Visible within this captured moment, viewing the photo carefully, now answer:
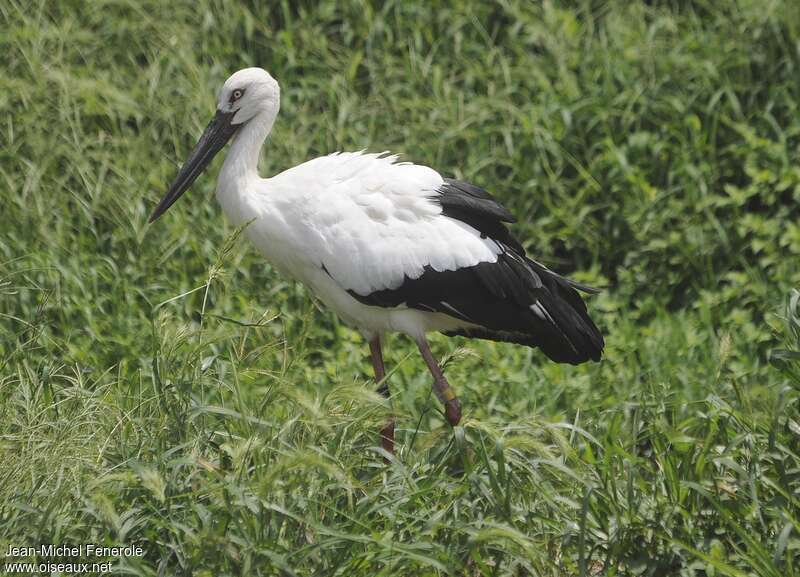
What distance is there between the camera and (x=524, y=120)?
6887 mm

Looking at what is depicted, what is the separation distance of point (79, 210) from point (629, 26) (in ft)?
11.3

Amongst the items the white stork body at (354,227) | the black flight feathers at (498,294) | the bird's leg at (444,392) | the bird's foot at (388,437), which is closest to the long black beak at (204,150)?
the white stork body at (354,227)

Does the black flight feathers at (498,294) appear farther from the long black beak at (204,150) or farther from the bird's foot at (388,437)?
the long black beak at (204,150)

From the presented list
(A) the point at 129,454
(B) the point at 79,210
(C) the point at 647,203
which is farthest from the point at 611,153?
(A) the point at 129,454

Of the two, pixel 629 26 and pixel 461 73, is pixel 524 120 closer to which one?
pixel 461 73

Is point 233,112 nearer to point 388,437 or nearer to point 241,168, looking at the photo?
point 241,168

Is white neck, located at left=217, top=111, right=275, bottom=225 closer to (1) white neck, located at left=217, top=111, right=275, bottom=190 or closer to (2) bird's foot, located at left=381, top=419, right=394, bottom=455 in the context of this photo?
(1) white neck, located at left=217, top=111, right=275, bottom=190

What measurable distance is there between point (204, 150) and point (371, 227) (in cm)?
84

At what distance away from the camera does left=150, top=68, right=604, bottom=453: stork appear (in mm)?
4770

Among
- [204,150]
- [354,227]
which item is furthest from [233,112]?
[354,227]

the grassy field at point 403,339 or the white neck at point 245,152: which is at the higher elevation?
the white neck at point 245,152

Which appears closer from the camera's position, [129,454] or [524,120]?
[129,454]

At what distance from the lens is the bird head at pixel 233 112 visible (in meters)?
5.04

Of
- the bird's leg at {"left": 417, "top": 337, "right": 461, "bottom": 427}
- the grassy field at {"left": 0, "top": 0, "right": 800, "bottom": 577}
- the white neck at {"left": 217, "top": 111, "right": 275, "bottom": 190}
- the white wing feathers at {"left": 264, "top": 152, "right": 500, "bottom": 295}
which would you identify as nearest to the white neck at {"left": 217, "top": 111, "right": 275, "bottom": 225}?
the white neck at {"left": 217, "top": 111, "right": 275, "bottom": 190}
